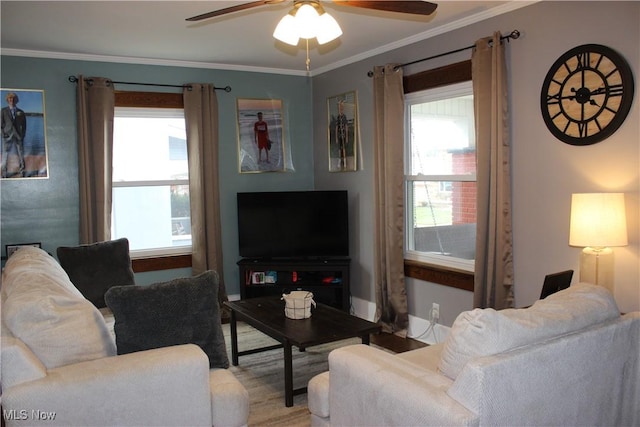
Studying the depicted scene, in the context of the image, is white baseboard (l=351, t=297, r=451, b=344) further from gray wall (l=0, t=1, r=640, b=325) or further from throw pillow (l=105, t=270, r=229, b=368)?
throw pillow (l=105, t=270, r=229, b=368)

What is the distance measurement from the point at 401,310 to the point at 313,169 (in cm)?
209

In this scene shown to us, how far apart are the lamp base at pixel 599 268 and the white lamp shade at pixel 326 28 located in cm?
189

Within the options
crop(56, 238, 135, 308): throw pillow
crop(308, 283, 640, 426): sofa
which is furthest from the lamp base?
crop(56, 238, 135, 308): throw pillow

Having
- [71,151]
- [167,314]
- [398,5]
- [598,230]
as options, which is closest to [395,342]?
[598,230]

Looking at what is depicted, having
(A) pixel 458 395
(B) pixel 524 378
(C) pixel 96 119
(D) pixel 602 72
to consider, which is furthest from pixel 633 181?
(C) pixel 96 119

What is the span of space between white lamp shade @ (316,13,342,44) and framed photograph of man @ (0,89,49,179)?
3.22 metres

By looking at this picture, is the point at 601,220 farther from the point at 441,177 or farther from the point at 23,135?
the point at 23,135

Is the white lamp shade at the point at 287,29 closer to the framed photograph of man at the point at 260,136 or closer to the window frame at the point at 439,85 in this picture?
the window frame at the point at 439,85

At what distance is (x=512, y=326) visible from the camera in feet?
6.46

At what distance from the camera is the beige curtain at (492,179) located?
3.79 m

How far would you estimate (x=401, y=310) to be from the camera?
4785 millimetres

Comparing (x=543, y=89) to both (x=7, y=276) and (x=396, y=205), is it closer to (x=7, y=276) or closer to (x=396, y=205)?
(x=396, y=205)

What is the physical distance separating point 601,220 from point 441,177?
1.74 metres

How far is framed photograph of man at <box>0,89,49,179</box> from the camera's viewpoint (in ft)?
15.2
